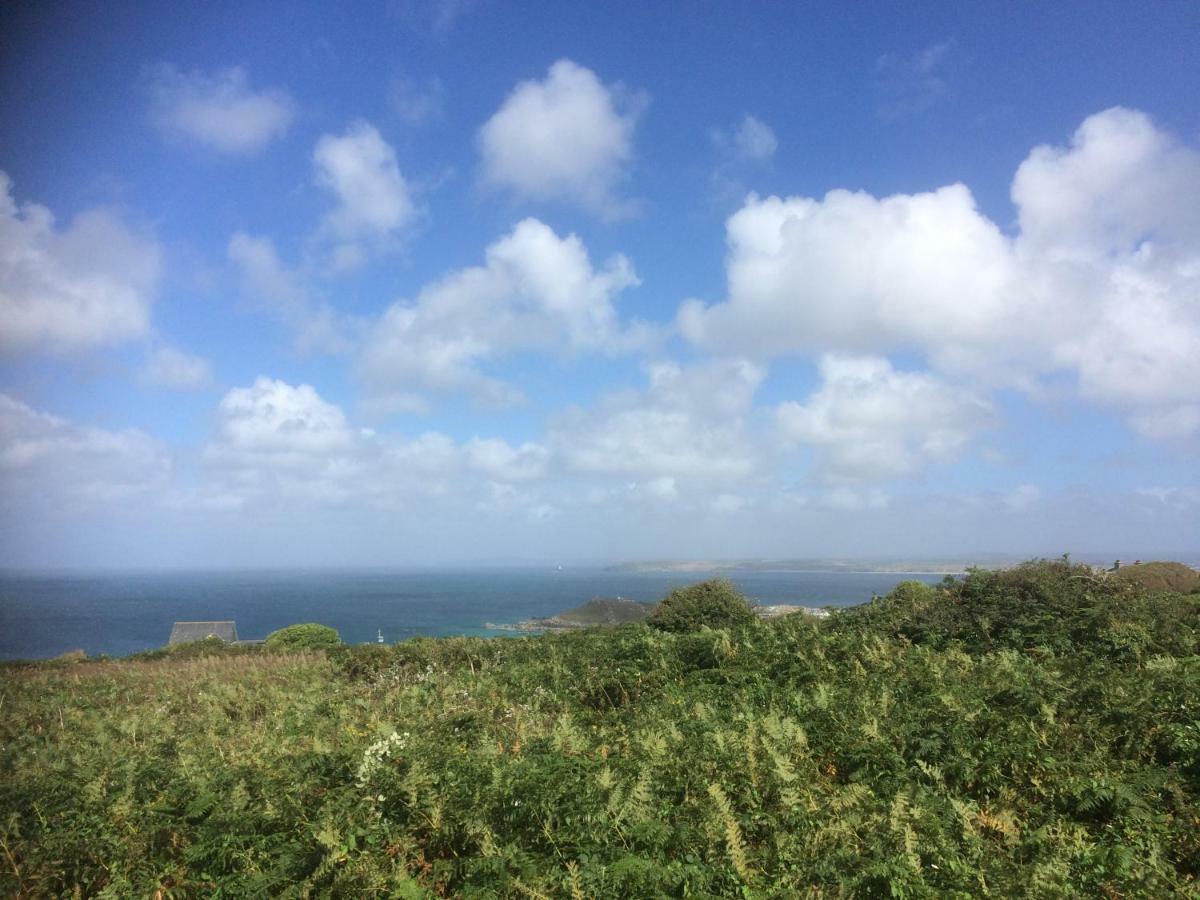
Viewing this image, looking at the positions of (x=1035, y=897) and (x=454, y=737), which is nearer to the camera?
(x=1035, y=897)

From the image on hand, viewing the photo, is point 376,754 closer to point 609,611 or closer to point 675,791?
point 675,791

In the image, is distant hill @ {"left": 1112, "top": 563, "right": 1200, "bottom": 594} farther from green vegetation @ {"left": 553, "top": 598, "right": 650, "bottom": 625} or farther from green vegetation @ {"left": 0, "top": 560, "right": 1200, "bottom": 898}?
green vegetation @ {"left": 553, "top": 598, "right": 650, "bottom": 625}

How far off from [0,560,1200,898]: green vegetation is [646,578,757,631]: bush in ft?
24.3

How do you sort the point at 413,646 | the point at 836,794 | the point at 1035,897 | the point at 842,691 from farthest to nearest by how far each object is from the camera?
the point at 413,646
the point at 842,691
the point at 836,794
the point at 1035,897

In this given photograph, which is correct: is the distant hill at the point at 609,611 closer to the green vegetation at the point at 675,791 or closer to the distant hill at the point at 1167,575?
the distant hill at the point at 1167,575

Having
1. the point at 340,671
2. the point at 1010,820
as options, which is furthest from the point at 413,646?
the point at 1010,820

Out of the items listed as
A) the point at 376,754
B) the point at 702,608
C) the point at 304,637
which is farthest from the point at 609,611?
the point at 376,754

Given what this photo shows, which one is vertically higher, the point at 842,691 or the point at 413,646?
the point at 842,691

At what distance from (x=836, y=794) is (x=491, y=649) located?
434 inches

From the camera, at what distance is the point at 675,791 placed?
527 cm

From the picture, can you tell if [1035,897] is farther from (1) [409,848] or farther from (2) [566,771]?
(1) [409,848]

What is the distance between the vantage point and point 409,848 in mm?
4547

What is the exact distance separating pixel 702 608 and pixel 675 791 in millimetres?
12282


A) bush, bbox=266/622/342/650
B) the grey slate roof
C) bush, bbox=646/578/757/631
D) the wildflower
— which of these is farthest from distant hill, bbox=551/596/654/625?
the wildflower
